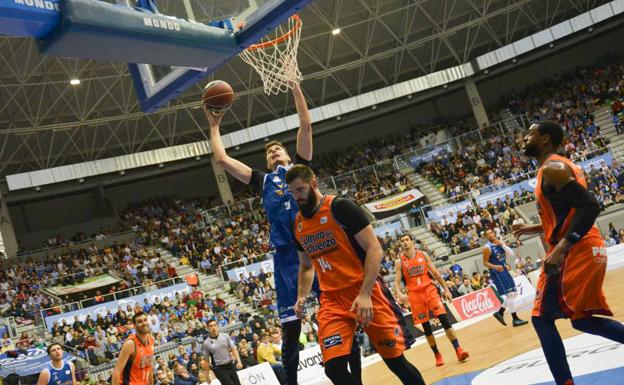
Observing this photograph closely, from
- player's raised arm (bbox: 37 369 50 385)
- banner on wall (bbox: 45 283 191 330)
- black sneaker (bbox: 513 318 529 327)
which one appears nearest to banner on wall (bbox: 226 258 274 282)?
banner on wall (bbox: 45 283 191 330)

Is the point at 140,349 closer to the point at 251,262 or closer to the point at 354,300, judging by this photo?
the point at 354,300

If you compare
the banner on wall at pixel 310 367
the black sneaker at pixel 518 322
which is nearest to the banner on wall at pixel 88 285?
the banner on wall at pixel 310 367

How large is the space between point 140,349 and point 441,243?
62.0 feet

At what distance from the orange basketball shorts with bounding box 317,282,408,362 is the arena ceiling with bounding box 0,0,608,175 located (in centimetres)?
2251

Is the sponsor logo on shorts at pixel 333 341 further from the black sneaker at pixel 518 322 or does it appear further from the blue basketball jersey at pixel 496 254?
the blue basketball jersey at pixel 496 254

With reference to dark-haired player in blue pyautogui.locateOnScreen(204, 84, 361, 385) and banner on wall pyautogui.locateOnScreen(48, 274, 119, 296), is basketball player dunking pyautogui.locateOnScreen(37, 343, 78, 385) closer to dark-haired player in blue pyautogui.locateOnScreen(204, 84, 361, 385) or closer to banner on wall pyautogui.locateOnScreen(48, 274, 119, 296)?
dark-haired player in blue pyautogui.locateOnScreen(204, 84, 361, 385)

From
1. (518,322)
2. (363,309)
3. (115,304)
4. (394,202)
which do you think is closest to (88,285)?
(115,304)

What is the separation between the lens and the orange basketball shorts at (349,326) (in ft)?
15.0

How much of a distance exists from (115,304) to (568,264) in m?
19.2

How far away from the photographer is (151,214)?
32469 mm

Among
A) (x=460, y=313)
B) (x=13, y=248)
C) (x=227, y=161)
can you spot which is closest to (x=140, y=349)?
(x=227, y=161)

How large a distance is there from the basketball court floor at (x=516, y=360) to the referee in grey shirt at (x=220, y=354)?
230 centimetres

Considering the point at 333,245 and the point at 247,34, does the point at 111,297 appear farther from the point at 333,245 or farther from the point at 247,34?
the point at 333,245

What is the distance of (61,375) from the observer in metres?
8.53
